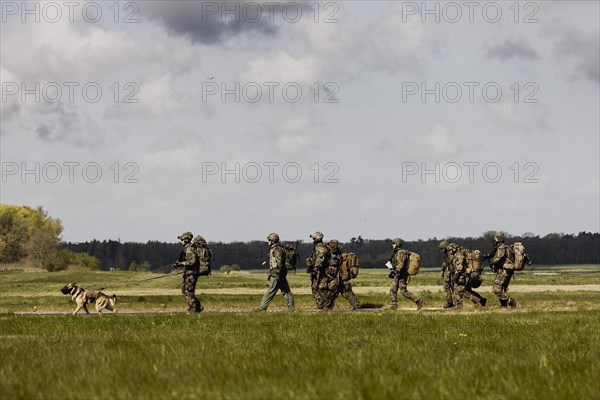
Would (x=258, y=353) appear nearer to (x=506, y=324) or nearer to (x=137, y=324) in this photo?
(x=506, y=324)

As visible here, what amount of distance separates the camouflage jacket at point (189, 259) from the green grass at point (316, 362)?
784 cm

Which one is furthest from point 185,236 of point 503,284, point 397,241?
point 503,284

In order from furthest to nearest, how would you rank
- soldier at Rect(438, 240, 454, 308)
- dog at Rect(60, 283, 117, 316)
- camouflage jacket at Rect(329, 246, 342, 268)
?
1. soldier at Rect(438, 240, 454, 308)
2. camouflage jacket at Rect(329, 246, 342, 268)
3. dog at Rect(60, 283, 117, 316)

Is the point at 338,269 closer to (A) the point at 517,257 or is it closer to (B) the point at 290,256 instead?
(B) the point at 290,256

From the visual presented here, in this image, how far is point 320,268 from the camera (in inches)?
1009

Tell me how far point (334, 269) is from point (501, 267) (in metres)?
5.15

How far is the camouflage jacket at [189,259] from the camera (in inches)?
962

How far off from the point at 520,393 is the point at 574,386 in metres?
0.64

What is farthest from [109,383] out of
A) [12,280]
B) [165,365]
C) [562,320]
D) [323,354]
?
[12,280]

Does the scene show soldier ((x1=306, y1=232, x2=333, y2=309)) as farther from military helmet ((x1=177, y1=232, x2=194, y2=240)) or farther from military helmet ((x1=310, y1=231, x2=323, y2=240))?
military helmet ((x1=177, y1=232, x2=194, y2=240))

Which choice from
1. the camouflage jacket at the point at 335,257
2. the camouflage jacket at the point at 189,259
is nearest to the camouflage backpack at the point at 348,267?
the camouflage jacket at the point at 335,257

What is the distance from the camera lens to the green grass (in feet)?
24.0

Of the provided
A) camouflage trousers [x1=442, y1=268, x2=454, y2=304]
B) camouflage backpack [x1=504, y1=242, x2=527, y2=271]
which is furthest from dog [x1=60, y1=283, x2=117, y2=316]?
camouflage backpack [x1=504, y1=242, x2=527, y2=271]

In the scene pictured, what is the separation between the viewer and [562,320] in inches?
683
